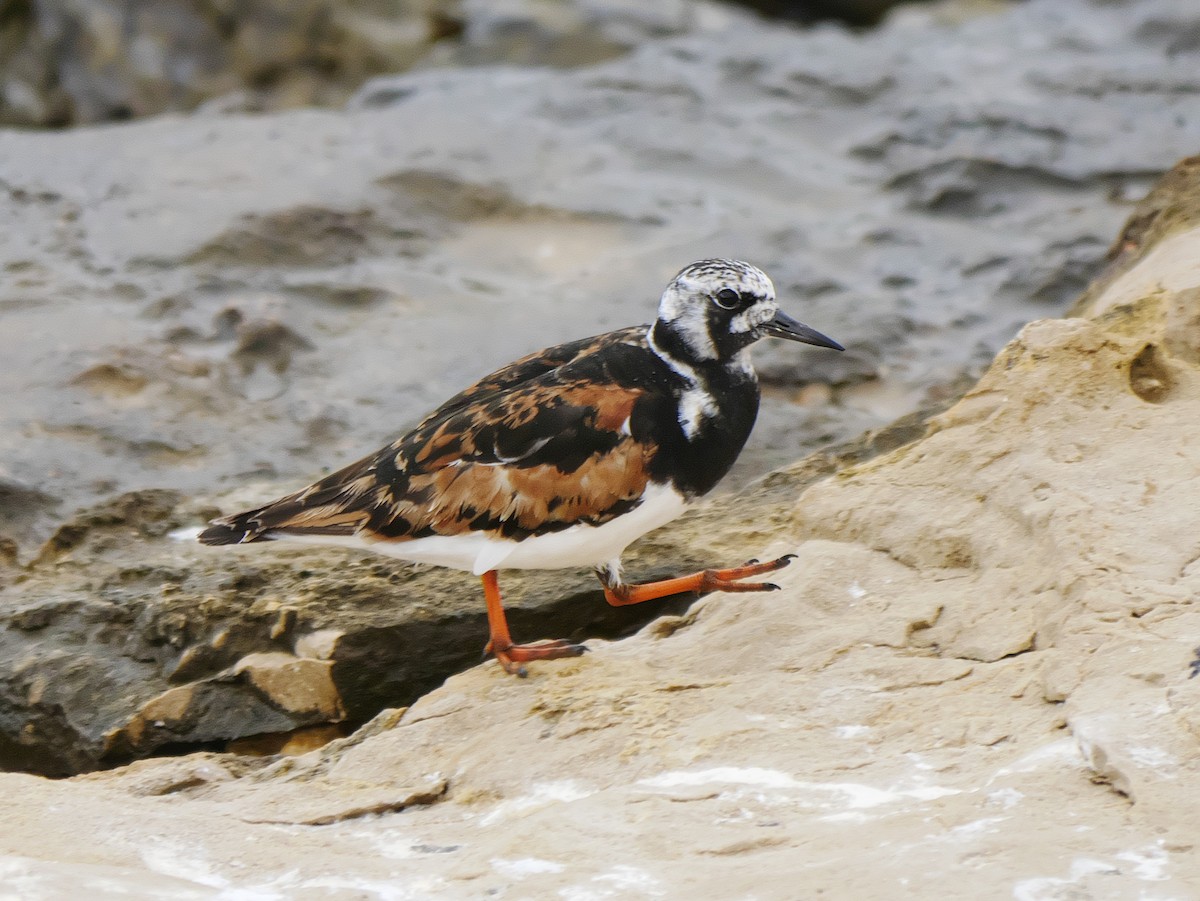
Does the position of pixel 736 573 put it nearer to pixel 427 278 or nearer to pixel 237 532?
pixel 237 532

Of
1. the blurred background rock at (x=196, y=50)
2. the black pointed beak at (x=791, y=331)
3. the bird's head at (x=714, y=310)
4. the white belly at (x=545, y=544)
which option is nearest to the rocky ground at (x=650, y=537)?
the white belly at (x=545, y=544)

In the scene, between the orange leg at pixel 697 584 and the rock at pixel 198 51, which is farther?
the rock at pixel 198 51

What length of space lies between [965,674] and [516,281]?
18.6 ft

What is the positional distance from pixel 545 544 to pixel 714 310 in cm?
99

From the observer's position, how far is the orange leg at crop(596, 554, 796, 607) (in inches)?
200

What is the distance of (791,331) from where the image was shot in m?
5.32

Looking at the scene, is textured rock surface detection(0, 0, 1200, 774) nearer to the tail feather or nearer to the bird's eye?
the tail feather

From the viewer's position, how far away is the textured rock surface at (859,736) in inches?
135

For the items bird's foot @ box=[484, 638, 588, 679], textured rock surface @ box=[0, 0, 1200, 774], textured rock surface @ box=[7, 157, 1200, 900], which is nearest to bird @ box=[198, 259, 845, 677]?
bird's foot @ box=[484, 638, 588, 679]

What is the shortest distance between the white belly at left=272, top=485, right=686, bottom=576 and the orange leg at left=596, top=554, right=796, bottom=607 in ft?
0.88

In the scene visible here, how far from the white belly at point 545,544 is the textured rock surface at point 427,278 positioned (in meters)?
0.64

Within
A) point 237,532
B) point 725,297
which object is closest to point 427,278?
point 237,532

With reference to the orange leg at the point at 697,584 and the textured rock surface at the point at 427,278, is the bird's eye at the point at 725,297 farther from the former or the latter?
the textured rock surface at the point at 427,278

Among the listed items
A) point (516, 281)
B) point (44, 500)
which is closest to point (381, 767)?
point (44, 500)
